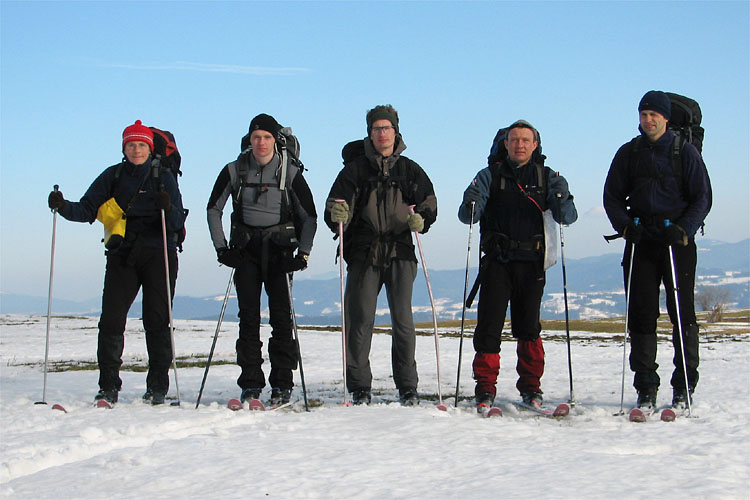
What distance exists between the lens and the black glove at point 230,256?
7391 millimetres

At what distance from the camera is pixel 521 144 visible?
7328mm

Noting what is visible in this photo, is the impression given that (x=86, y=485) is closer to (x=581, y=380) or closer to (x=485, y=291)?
(x=485, y=291)

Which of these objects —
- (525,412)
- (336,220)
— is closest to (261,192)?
(336,220)

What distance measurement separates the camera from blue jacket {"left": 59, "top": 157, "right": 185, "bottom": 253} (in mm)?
7668

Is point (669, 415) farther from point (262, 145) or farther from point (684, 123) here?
point (262, 145)

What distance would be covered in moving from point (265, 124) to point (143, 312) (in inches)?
97.7

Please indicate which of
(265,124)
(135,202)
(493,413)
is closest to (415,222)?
(265,124)

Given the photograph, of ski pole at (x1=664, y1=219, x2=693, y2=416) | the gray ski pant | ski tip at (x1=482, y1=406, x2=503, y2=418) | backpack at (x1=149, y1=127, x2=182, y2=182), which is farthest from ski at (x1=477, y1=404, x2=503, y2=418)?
backpack at (x1=149, y1=127, x2=182, y2=182)

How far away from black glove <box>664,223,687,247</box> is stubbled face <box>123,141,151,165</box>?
564cm

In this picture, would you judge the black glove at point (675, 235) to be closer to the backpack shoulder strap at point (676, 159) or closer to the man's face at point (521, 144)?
the backpack shoulder strap at point (676, 159)

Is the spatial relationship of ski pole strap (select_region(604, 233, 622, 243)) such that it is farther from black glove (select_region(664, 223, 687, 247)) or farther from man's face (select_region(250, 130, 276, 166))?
man's face (select_region(250, 130, 276, 166))

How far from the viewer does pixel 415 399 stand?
23.7 feet

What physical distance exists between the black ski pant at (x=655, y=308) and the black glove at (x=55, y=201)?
6.12m

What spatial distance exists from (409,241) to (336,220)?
2.84ft
